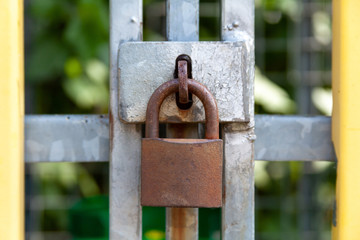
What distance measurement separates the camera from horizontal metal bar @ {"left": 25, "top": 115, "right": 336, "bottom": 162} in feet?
2.10

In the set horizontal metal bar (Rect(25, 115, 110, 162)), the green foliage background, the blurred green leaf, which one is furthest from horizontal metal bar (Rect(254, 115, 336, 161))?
the blurred green leaf

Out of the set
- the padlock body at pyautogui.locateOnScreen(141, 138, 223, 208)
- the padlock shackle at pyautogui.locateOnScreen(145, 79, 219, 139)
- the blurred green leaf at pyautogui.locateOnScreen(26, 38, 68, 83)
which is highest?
the blurred green leaf at pyautogui.locateOnScreen(26, 38, 68, 83)

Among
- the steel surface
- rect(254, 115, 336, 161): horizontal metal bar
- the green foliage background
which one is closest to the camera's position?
the steel surface

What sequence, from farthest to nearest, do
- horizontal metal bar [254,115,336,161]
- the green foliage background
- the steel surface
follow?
the green foliage background → horizontal metal bar [254,115,336,161] → the steel surface

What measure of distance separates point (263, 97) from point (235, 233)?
157 centimetres

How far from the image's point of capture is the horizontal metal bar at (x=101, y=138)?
64cm

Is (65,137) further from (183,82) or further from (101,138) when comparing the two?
(183,82)

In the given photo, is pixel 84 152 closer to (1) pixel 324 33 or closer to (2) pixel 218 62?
(2) pixel 218 62

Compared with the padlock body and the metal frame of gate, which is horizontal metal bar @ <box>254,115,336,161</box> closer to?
the metal frame of gate

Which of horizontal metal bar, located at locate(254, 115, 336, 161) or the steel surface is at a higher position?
the steel surface
